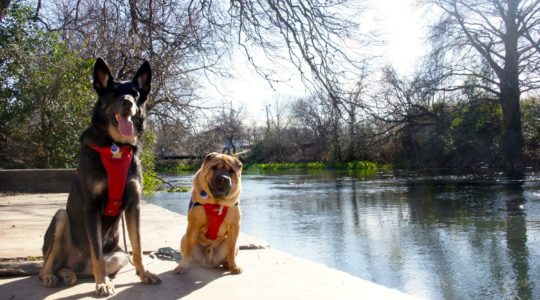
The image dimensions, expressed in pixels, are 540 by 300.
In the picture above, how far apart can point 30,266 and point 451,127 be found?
33852mm

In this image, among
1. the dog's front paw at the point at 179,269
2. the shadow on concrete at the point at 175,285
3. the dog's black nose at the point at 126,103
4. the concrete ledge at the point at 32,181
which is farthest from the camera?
the concrete ledge at the point at 32,181

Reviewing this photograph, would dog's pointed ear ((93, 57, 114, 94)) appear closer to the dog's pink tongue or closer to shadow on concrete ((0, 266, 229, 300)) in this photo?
the dog's pink tongue

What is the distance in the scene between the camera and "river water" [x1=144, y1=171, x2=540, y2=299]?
7.10 metres

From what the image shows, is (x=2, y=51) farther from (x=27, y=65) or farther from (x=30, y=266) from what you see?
(x=30, y=266)

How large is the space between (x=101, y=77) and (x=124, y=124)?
0.41 meters

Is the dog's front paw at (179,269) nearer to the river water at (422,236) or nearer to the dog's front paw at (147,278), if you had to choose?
the dog's front paw at (147,278)

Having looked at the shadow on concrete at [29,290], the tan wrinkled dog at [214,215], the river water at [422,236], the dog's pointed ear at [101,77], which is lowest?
the river water at [422,236]

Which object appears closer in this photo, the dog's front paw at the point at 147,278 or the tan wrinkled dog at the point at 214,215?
the dog's front paw at the point at 147,278

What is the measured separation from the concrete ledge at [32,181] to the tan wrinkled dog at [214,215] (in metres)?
10.0

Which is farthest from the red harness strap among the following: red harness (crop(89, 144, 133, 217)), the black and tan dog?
red harness (crop(89, 144, 133, 217))

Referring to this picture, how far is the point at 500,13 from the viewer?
97.2ft

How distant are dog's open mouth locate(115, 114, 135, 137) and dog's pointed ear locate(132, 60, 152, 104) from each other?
0.32 metres

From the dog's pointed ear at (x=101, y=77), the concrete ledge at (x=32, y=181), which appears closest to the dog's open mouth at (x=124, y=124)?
the dog's pointed ear at (x=101, y=77)

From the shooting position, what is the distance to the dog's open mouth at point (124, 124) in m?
3.56
